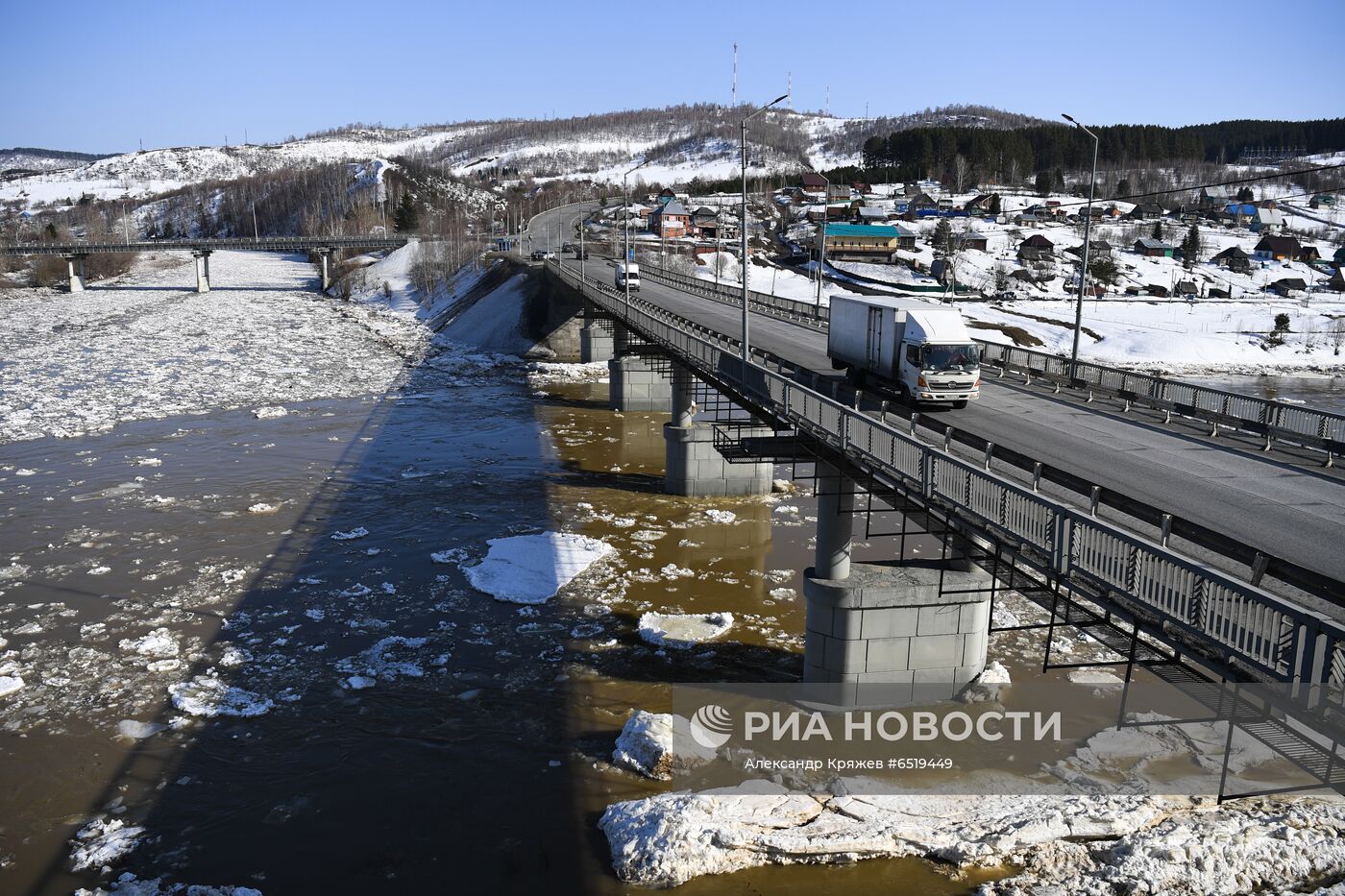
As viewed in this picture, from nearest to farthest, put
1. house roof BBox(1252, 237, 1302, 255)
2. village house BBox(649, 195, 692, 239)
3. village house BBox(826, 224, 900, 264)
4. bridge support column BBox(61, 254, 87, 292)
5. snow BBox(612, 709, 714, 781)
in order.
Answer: snow BBox(612, 709, 714, 781) < bridge support column BBox(61, 254, 87, 292) < village house BBox(826, 224, 900, 264) < village house BBox(649, 195, 692, 239) < house roof BBox(1252, 237, 1302, 255)

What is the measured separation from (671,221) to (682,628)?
379ft

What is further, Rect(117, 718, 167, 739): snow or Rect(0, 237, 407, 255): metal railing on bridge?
Rect(0, 237, 407, 255): metal railing on bridge

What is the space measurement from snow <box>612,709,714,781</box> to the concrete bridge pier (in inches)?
129

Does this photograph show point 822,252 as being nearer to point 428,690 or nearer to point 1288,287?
point 428,690

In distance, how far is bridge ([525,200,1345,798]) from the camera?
8.93 metres

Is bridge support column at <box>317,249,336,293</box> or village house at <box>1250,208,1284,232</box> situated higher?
village house at <box>1250,208,1284,232</box>

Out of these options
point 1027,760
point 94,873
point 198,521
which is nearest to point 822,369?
point 1027,760

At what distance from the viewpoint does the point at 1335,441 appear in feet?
55.2

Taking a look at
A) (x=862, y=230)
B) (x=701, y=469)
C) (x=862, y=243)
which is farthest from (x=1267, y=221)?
(x=701, y=469)

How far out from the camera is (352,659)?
62.2 feet

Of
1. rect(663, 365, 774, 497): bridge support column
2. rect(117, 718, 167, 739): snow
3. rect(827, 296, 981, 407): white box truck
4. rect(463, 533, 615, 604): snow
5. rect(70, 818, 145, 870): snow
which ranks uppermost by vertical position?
rect(827, 296, 981, 407): white box truck

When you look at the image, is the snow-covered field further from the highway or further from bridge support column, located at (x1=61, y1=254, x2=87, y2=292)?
the highway

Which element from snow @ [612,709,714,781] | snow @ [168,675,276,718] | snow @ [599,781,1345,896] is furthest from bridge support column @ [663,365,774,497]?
snow @ [599,781,1345,896]

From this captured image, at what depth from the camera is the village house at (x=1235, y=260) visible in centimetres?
11975
